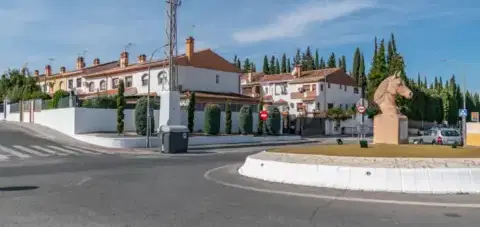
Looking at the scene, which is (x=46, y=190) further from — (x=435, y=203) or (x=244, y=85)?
(x=244, y=85)

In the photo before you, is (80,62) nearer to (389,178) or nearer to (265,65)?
(265,65)

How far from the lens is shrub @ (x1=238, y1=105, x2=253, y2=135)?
45938 mm

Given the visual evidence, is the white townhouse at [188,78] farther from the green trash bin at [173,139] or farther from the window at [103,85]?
the green trash bin at [173,139]

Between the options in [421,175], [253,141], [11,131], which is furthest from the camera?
[253,141]

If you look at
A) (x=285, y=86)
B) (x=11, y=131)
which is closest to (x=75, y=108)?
(x=11, y=131)

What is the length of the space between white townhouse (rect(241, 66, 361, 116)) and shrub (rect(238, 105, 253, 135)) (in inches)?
1073

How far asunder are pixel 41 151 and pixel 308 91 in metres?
50.5

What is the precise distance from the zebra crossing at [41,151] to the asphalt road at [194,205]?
42.0ft

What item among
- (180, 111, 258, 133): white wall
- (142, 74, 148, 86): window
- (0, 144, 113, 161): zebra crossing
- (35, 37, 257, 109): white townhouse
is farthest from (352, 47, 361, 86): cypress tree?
(0, 144, 113, 161): zebra crossing

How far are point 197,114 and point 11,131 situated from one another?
1547cm

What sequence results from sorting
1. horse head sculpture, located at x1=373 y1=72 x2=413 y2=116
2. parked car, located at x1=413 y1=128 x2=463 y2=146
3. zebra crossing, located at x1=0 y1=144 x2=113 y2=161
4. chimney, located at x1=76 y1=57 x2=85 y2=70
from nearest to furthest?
horse head sculpture, located at x1=373 y1=72 x2=413 y2=116 < zebra crossing, located at x1=0 y1=144 x2=113 y2=161 < parked car, located at x1=413 y1=128 x2=463 y2=146 < chimney, located at x1=76 y1=57 x2=85 y2=70

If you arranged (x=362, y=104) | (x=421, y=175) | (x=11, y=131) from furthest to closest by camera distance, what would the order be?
1. (x=11, y=131)
2. (x=362, y=104)
3. (x=421, y=175)

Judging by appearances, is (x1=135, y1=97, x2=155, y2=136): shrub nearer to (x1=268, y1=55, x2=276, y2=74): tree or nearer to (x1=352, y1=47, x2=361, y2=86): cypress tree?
(x1=352, y1=47, x2=361, y2=86): cypress tree

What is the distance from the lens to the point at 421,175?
12539mm
